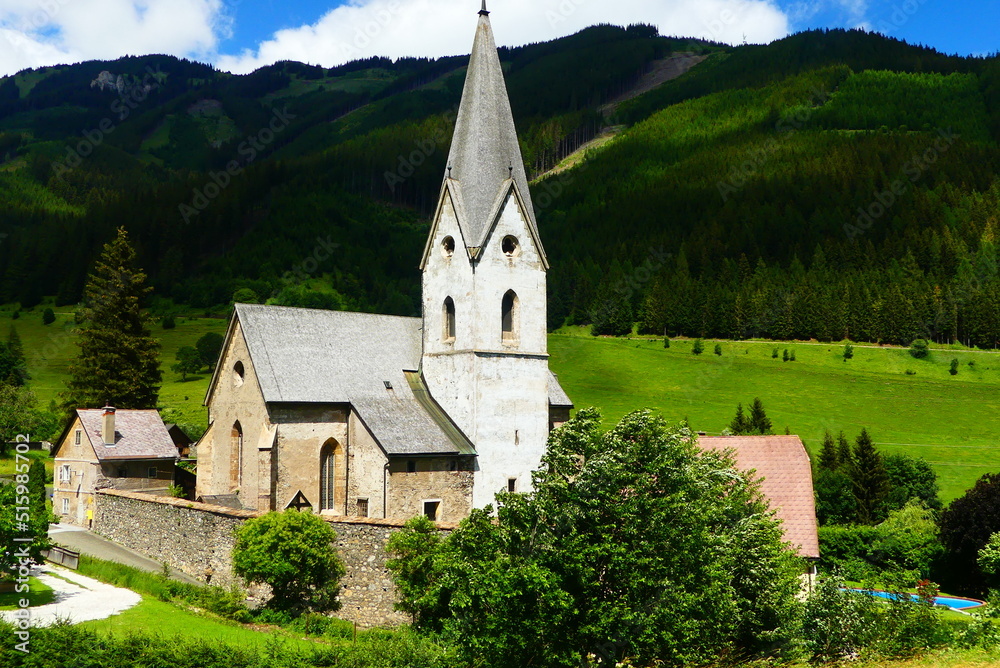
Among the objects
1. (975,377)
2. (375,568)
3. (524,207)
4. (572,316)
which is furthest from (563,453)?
(572,316)

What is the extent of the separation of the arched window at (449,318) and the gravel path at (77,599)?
17325mm

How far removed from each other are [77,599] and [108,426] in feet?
61.7

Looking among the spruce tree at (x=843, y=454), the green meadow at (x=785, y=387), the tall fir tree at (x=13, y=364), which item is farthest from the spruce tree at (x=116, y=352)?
the spruce tree at (x=843, y=454)

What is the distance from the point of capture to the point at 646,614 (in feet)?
61.4

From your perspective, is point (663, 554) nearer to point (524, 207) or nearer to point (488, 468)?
point (488, 468)

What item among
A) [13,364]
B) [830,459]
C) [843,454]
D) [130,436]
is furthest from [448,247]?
[13,364]

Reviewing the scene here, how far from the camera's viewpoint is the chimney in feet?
141

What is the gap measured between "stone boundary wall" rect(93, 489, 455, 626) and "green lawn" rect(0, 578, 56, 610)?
18.7 feet

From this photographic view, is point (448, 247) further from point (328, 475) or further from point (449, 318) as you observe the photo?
point (328, 475)

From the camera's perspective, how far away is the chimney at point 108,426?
141ft

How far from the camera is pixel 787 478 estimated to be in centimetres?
3688

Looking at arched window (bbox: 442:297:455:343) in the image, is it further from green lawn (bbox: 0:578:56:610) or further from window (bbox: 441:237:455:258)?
green lawn (bbox: 0:578:56:610)

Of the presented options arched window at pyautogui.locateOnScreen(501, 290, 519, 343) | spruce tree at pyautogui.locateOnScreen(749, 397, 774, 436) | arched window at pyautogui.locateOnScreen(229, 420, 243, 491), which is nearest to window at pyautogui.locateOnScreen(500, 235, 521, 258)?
arched window at pyautogui.locateOnScreen(501, 290, 519, 343)

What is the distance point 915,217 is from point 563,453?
177 metres
